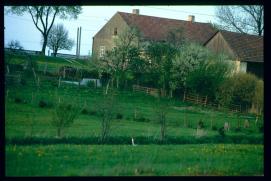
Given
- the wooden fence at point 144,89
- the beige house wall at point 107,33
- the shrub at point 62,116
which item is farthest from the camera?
the beige house wall at point 107,33

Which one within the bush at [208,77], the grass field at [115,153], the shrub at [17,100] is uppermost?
the bush at [208,77]

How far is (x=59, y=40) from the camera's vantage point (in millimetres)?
32875

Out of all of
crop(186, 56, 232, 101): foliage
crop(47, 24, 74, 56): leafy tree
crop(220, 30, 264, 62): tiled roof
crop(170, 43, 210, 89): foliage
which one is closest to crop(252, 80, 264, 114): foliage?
crop(186, 56, 232, 101): foliage

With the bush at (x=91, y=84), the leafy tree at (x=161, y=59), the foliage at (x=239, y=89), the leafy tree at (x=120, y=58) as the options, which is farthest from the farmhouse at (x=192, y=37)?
the foliage at (x=239, y=89)

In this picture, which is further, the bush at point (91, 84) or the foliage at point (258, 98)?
the bush at point (91, 84)

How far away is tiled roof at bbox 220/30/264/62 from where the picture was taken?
111 ft

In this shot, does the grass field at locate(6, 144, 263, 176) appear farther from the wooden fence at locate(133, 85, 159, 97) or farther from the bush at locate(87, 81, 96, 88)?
the wooden fence at locate(133, 85, 159, 97)

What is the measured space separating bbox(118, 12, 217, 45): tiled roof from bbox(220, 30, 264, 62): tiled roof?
123 inches

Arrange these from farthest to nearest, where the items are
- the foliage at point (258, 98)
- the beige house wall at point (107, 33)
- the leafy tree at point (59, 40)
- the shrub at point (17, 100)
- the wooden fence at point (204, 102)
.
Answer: the beige house wall at point (107, 33) → the leafy tree at point (59, 40) → the wooden fence at point (204, 102) → the foliage at point (258, 98) → the shrub at point (17, 100)

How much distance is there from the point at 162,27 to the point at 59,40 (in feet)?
32.2

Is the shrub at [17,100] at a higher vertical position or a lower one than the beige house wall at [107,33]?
lower

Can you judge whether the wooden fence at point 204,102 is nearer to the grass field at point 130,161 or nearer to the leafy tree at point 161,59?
the leafy tree at point 161,59

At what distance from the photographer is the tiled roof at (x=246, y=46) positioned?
111ft
